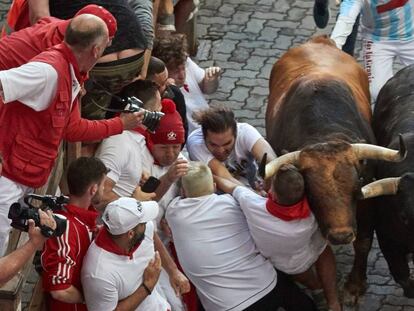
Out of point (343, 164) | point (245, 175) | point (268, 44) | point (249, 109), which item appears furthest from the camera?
point (268, 44)

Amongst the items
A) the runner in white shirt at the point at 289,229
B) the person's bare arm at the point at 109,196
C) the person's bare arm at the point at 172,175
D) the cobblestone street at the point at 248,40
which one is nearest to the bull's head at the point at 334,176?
the runner in white shirt at the point at 289,229

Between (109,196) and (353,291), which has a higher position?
(109,196)

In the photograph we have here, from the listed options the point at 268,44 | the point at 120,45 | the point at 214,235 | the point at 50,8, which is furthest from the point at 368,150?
the point at 268,44

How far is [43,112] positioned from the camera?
7.06 meters

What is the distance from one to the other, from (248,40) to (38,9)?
613 centimetres

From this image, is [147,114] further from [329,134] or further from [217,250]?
[329,134]

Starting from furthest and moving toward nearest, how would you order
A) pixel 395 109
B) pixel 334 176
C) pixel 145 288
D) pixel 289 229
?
pixel 395 109 → pixel 334 176 → pixel 289 229 → pixel 145 288

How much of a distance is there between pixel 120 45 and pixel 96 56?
136 cm

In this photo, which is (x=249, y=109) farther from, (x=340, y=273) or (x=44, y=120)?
(x=44, y=120)

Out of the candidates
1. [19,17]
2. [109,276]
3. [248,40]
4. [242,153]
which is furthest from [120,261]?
[248,40]

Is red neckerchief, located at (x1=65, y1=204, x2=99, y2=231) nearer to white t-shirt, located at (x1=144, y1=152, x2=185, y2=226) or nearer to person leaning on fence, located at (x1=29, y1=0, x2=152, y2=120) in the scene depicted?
white t-shirt, located at (x1=144, y1=152, x2=185, y2=226)

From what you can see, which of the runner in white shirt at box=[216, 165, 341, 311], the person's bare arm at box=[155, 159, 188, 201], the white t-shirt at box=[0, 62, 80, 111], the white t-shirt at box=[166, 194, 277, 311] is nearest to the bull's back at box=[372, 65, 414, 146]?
the runner in white shirt at box=[216, 165, 341, 311]

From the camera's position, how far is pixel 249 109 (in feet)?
40.6

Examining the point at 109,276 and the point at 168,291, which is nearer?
the point at 109,276
